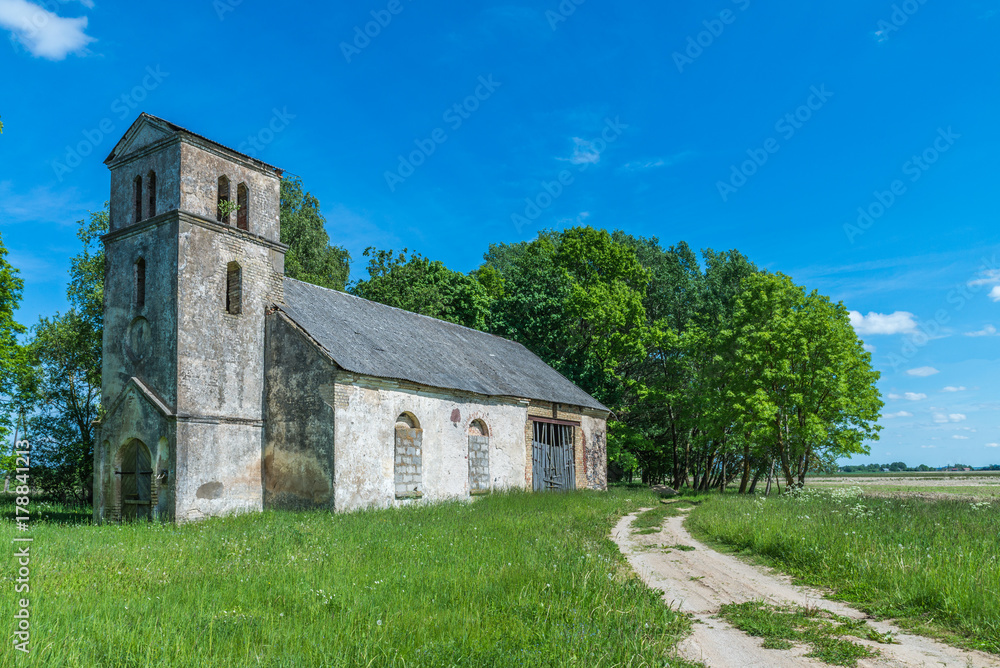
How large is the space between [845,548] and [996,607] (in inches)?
121

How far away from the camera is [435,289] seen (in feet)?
122

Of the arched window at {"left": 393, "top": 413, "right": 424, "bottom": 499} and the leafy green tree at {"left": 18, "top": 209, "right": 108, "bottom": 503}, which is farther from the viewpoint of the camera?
the leafy green tree at {"left": 18, "top": 209, "right": 108, "bottom": 503}

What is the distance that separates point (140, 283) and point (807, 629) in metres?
18.8

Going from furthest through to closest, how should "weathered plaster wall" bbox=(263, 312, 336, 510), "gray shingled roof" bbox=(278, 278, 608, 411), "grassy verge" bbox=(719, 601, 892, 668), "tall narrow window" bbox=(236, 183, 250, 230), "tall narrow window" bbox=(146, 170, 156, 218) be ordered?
1. "tall narrow window" bbox=(236, 183, 250, 230)
2. "gray shingled roof" bbox=(278, 278, 608, 411)
3. "tall narrow window" bbox=(146, 170, 156, 218)
4. "weathered plaster wall" bbox=(263, 312, 336, 510)
5. "grassy verge" bbox=(719, 601, 892, 668)

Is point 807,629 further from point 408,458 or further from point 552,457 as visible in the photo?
point 552,457

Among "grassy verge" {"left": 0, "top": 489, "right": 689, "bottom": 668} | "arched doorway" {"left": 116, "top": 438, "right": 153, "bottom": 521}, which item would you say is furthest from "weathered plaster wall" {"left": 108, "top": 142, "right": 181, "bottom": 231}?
"grassy verge" {"left": 0, "top": 489, "right": 689, "bottom": 668}

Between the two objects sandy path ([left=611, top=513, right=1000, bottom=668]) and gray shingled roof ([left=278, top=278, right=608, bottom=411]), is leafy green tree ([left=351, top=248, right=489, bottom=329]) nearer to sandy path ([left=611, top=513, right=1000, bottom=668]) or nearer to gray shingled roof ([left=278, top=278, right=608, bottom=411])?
gray shingled roof ([left=278, top=278, right=608, bottom=411])

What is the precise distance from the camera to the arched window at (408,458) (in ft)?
64.5

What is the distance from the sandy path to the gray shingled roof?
31.0 feet

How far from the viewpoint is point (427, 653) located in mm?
5852

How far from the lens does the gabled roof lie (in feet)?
61.5

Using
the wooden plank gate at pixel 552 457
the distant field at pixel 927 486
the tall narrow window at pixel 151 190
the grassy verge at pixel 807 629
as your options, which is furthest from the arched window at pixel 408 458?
the distant field at pixel 927 486

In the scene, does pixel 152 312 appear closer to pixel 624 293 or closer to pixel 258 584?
pixel 258 584

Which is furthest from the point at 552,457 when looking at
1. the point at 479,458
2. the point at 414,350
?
the point at 414,350
